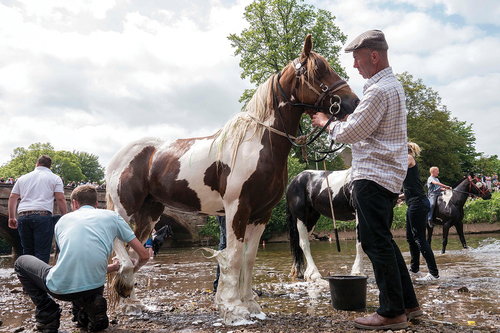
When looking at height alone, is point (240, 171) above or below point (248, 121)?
below

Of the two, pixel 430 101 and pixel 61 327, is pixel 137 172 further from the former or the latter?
pixel 430 101

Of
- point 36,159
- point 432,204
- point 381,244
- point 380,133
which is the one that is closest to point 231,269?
point 381,244

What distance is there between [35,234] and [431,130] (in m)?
37.7

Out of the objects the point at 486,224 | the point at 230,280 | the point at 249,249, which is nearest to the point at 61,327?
the point at 230,280

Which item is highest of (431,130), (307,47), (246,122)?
(431,130)

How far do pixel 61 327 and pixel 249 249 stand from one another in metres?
1.97

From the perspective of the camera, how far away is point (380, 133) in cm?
295

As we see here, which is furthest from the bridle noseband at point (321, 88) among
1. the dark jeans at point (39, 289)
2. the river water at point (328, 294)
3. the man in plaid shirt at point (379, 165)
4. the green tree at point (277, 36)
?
the green tree at point (277, 36)

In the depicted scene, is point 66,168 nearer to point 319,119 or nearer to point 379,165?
point 319,119

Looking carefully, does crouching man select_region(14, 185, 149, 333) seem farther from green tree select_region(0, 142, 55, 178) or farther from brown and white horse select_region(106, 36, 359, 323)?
green tree select_region(0, 142, 55, 178)

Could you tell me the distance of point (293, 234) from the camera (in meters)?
6.98

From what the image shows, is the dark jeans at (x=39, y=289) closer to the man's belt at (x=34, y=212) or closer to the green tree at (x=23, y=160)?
the man's belt at (x=34, y=212)

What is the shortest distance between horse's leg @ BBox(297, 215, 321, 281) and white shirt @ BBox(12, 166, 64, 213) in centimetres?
438

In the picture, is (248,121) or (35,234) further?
(35,234)
